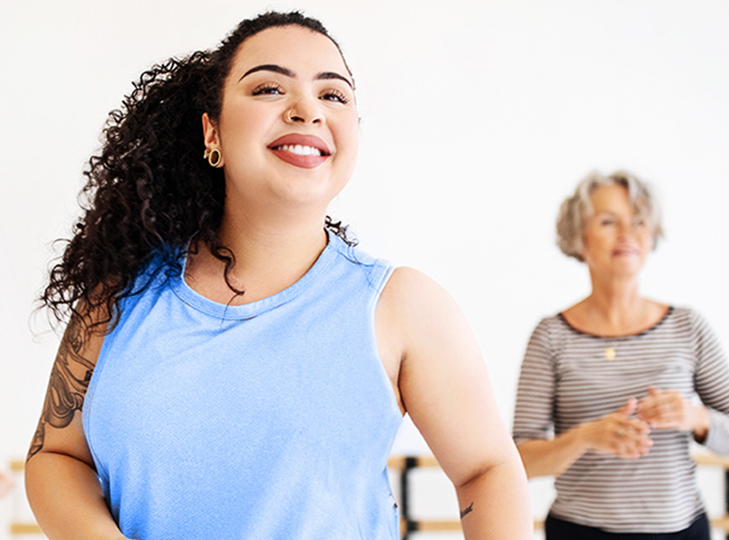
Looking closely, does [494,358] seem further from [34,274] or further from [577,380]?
[34,274]

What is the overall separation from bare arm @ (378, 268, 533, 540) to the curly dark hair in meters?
0.22

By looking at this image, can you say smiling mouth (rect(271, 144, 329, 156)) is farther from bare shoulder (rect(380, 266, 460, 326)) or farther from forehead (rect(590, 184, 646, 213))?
forehead (rect(590, 184, 646, 213))

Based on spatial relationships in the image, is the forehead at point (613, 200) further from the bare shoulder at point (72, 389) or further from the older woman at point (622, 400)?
the bare shoulder at point (72, 389)

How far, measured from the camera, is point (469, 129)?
3299 millimetres

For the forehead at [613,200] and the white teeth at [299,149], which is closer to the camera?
the white teeth at [299,149]

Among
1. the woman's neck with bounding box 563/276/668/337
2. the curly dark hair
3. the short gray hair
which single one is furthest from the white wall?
the curly dark hair

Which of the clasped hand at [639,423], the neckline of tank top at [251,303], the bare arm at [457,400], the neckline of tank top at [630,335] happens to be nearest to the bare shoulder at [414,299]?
the bare arm at [457,400]

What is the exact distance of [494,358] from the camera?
3266 mm

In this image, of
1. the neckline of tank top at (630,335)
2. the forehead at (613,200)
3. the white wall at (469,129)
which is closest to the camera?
the neckline of tank top at (630,335)

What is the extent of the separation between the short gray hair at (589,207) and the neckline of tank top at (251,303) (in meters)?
1.14

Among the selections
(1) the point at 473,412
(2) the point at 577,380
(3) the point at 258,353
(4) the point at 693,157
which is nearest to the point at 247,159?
(3) the point at 258,353

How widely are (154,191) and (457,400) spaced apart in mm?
553

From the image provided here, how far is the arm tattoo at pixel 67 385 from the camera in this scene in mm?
1096

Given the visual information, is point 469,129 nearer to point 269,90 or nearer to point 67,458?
point 269,90
